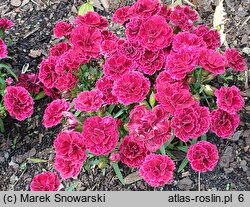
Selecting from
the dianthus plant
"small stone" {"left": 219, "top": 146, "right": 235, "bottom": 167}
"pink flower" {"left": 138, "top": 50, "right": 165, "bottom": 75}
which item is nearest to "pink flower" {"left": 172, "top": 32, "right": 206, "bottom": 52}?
the dianthus plant

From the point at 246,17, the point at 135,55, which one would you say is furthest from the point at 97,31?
the point at 246,17

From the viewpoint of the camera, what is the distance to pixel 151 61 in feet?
9.98

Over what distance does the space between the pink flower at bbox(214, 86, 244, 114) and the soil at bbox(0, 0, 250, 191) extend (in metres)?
Result: 0.49

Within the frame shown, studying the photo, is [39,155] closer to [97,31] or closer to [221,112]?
[97,31]

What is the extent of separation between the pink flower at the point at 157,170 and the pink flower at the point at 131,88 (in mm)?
366

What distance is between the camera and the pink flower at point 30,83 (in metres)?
3.63

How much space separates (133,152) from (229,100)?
68 cm

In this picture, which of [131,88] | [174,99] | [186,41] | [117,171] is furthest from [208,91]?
[117,171]

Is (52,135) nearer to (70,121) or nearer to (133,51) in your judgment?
(70,121)

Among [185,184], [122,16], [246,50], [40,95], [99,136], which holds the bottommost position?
[185,184]

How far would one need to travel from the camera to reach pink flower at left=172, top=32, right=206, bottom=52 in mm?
3021

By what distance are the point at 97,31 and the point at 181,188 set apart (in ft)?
3.97

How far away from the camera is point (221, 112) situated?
9.57 feet

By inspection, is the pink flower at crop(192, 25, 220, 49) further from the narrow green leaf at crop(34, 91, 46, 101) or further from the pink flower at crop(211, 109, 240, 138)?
the narrow green leaf at crop(34, 91, 46, 101)
